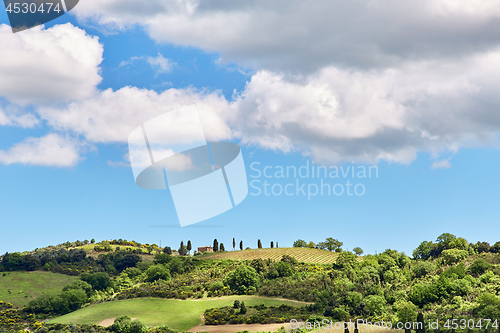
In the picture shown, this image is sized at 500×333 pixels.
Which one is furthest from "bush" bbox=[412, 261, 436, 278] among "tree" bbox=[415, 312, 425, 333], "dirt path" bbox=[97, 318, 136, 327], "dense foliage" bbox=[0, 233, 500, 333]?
"dirt path" bbox=[97, 318, 136, 327]

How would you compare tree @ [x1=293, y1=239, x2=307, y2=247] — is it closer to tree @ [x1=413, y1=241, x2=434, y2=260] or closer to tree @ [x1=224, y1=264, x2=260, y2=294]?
tree @ [x1=413, y1=241, x2=434, y2=260]

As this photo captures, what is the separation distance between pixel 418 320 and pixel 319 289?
22.0 meters

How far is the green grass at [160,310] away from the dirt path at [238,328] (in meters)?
1.95

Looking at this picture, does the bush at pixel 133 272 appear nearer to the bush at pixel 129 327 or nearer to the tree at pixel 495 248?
the bush at pixel 129 327

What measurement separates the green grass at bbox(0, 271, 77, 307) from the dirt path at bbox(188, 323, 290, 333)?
36.7m

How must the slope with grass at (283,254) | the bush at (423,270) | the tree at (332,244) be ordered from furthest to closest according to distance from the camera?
the tree at (332,244) → the slope with grass at (283,254) → the bush at (423,270)

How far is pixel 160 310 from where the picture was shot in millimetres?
56656

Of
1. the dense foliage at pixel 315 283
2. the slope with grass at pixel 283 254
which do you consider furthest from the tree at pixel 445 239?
the slope with grass at pixel 283 254

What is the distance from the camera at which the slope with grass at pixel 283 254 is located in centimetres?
8969

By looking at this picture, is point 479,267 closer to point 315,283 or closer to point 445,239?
point 315,283

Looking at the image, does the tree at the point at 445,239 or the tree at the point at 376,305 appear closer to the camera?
the tree at the point at 376,305

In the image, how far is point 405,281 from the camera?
57.8 metres

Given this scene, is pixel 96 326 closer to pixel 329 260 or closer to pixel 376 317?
pixel 376 317

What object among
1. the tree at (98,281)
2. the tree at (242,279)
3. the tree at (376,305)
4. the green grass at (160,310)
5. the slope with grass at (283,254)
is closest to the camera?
the tree at (376,305)
